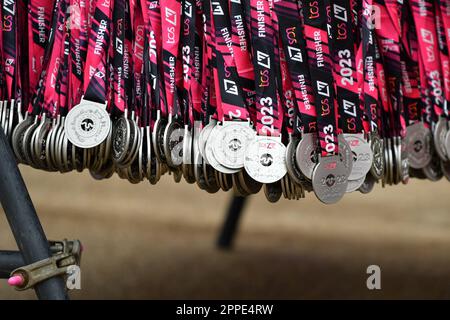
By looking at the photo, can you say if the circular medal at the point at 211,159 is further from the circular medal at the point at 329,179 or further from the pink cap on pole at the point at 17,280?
the pink cap on pole at the point at 17,280

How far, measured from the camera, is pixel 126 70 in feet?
2.53

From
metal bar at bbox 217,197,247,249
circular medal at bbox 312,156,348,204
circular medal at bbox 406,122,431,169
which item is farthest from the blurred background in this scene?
circular medal at bbox 312,156,348,204

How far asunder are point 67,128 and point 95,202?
1.26 m

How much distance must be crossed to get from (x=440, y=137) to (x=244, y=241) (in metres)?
0.94

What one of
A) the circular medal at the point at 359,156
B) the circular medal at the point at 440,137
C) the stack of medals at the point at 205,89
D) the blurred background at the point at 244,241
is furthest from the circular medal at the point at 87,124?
the blurred background at the point at 244,241

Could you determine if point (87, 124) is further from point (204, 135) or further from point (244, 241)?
point (244, 241)

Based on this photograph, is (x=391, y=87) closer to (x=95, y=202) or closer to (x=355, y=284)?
(x=355, y=284)

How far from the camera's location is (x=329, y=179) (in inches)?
28.3

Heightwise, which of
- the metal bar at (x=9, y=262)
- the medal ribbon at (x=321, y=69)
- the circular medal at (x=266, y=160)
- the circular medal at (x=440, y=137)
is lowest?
the metal bar at (x=9, y=262)

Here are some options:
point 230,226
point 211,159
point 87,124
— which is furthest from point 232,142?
point 230,226

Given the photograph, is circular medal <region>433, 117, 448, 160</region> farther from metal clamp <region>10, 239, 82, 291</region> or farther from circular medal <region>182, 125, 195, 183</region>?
metal clamp <region>10, 239, 82, 291</region>

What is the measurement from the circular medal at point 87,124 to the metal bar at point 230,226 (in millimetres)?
853

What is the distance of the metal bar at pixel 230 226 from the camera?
1.59 m
